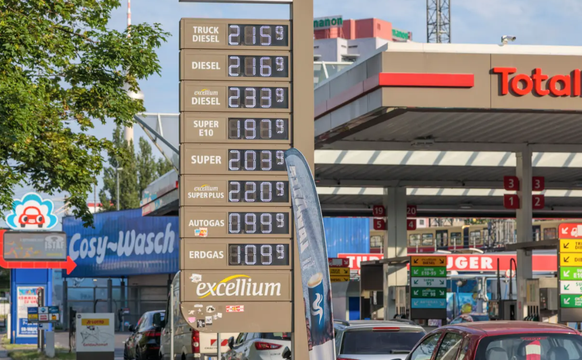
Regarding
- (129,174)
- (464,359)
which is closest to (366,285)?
(464,359)

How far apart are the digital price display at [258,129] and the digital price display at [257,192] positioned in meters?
0.65

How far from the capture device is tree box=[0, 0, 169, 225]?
18.5 meters

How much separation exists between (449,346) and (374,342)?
11.3 feet

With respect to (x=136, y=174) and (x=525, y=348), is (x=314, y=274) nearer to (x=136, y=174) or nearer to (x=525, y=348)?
(x=525, y=348)

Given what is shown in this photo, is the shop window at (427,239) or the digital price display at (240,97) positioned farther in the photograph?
the shop window at (427,239)

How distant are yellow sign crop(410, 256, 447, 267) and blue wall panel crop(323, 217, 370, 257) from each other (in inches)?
1003

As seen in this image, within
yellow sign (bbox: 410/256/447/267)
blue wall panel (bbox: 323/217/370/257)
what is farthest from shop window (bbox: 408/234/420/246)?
yellow sign (bbox: 410/256/447/267)

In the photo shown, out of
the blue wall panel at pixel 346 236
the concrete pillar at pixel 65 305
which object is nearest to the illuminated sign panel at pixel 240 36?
the blue wall panel at pixel 346 236

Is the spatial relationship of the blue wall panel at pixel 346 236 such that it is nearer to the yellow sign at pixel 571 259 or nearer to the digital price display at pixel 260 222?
the yellow sign at pixel 571 259

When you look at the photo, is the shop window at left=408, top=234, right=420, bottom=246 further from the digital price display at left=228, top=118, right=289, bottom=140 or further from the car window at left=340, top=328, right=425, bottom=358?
the car window at left=340, top=328, right=425, bottom=358

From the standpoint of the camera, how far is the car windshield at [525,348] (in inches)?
359

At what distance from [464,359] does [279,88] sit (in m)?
6.05

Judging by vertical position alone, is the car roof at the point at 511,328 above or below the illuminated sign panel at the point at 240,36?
below

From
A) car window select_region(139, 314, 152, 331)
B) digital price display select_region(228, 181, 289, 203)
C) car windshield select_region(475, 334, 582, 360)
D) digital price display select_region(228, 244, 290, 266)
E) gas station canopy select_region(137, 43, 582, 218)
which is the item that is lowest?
car window select_region(139, 314, 152, 331)
